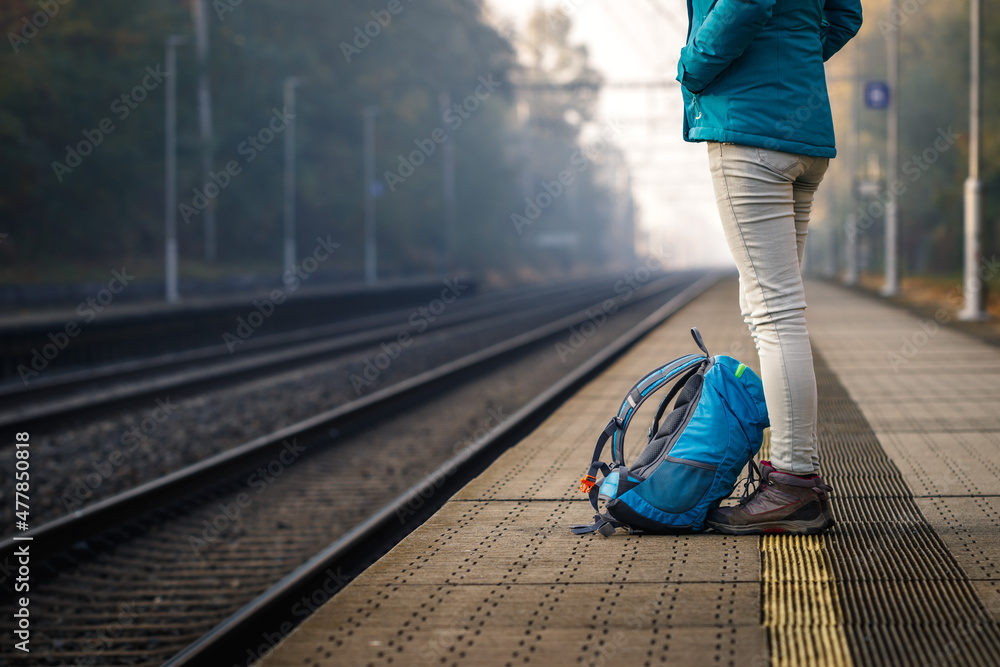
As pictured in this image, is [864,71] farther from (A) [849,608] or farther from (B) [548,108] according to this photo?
(A) [849,608]

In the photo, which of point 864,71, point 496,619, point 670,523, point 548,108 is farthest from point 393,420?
point 548,108

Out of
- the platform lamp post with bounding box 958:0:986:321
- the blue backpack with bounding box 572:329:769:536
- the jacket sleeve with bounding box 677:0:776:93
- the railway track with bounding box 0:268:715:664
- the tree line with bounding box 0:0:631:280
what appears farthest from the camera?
the tree line with bounding box 0:0:631:280

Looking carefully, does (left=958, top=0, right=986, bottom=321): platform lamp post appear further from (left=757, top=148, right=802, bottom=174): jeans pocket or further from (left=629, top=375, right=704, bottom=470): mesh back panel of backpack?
(left=757, top=148, right=802, bottom=174): jeans pocket

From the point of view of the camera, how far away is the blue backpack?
3.91 meters

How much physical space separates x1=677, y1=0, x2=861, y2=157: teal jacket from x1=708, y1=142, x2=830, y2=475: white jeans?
8 centimetres

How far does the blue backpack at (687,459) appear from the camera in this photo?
12.8ft

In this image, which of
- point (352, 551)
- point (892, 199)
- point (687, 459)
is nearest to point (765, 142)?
point (687, 459)

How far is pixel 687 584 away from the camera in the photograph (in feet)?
10.8

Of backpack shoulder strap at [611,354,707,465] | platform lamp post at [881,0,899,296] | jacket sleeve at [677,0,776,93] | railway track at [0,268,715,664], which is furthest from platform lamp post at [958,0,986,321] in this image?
jacket sleeve at [677,0,776,93]

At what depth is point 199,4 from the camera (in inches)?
1438

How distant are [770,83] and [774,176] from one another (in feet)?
1.02

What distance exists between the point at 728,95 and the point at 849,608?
5.64 feet

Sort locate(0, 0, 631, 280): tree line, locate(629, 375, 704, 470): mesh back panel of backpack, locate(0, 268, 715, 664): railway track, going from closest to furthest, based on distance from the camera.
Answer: locate(629, 375, 704, 470): mesh back panel of backpack → locate(0, 268, 715, 664): railway track → locate(0, 0, 631, 280): tree line

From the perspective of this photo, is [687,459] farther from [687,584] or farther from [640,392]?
[687,584]
